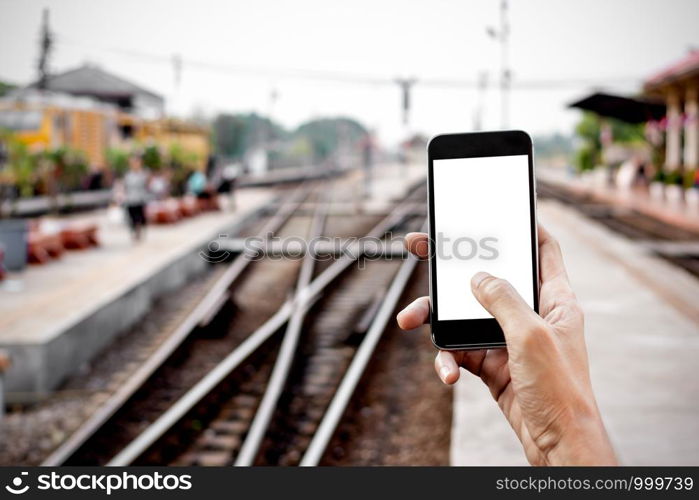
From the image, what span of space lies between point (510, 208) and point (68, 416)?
16.9ft

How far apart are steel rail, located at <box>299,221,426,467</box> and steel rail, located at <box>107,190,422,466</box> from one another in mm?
869

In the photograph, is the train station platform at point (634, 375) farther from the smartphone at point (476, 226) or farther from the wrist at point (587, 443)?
the wrist at point (587, 443)

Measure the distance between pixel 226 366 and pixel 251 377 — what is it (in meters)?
0.23

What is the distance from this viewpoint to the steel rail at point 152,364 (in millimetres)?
5090

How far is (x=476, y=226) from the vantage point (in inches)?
59.2

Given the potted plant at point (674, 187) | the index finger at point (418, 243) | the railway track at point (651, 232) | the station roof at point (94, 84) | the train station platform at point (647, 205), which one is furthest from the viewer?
the potted plant at point (674, 187)

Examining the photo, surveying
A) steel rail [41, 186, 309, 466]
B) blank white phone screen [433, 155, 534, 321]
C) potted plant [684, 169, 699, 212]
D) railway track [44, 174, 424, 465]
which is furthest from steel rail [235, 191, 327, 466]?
potted plant [684, 169, 699, 212]

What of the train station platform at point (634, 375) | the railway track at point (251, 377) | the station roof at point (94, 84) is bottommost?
the railway track at point (251, 377)

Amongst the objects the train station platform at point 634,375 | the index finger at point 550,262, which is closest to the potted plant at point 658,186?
the train station platform at point 634,375

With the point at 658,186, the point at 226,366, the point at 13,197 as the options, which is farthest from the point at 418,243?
the point at 658,186

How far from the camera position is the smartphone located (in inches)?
57.3

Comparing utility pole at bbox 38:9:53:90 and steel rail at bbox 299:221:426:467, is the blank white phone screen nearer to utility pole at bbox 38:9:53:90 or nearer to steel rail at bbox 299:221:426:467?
steel rail at bbox 299:221:426:467

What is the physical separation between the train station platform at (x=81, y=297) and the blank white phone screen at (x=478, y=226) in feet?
18.0
